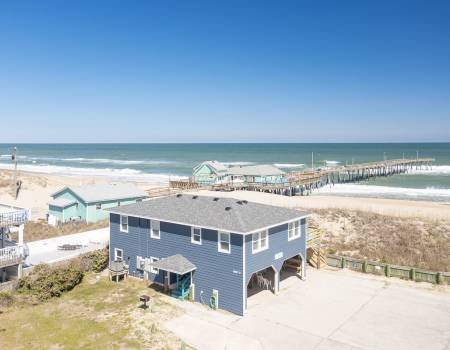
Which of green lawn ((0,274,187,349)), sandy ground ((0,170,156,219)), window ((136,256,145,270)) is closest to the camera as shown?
green lawn ((0,274,187,349))

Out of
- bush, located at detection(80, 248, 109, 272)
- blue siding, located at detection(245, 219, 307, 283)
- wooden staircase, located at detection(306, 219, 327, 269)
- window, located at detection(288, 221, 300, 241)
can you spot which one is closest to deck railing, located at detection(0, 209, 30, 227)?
bush, located at detection(80, 248, 109, 272)

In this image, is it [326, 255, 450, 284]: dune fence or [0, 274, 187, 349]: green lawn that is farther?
[326, 255, 450, 284]: dune fence

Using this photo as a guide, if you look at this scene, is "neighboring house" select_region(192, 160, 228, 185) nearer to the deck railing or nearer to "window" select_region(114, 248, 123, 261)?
"window" select_region(114, 248, 123, 261)

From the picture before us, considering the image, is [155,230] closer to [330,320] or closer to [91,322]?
[91,322]

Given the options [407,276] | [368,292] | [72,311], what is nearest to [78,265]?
[72,311]

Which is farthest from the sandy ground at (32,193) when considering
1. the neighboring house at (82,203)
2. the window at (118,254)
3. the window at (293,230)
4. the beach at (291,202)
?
the window at (293,230)

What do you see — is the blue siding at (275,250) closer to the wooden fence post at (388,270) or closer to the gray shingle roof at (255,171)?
the wooden fence post at (388,270)
